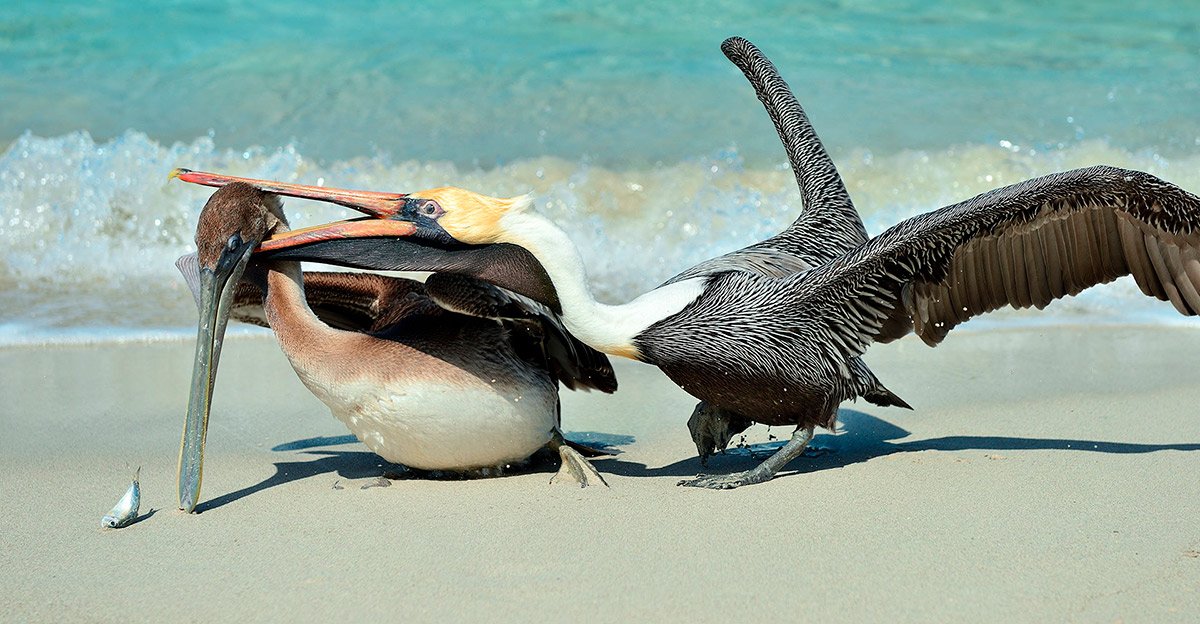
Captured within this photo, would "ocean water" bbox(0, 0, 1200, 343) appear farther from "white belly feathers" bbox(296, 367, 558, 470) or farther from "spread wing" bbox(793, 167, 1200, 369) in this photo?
"white belly feathers" bbox(296, 367, 558, 470)

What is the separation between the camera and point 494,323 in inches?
194

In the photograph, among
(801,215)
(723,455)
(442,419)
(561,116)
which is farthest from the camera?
(561,116)

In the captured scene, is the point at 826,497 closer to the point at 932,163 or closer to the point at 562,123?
the point at 932,163

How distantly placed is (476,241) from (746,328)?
3.47 feet

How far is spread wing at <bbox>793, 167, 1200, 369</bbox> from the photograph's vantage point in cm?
471

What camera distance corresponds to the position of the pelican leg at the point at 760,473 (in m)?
4.71

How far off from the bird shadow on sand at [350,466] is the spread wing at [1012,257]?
123 centimetres

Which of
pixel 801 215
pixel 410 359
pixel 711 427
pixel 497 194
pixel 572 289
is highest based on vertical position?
pixel 497 194

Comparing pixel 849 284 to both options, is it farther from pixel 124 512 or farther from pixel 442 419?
pixel 124 512

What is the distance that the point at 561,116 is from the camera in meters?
13.8

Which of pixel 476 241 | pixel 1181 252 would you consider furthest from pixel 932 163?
pixel 476 241

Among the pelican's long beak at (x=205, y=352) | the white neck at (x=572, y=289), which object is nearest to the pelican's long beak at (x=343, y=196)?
the pelican's long beak at (x=205, y=352)

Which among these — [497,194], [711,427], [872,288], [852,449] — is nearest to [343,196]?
[711,427]

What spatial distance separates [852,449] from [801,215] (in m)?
1.21
